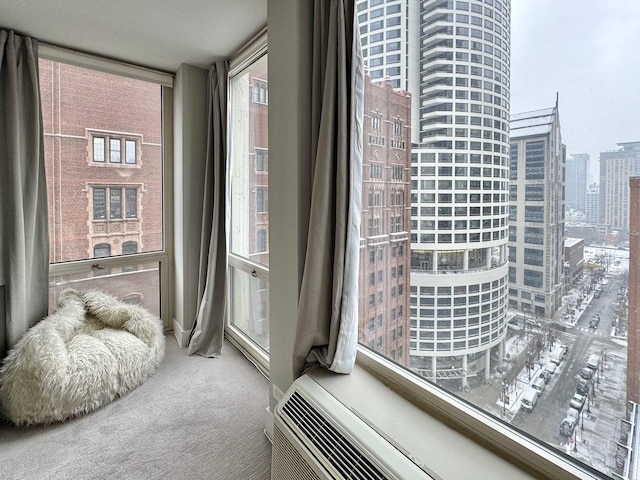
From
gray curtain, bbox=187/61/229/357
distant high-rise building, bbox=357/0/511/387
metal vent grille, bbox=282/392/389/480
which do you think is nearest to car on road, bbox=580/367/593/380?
distant high-rise building, bbox=357/0/511/387

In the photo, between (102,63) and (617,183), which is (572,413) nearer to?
(617,183)

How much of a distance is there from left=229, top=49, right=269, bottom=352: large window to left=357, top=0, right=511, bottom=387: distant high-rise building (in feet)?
4.29

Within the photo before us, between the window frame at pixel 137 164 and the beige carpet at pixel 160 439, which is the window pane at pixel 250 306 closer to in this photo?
the beige carpet at pixel 160 439

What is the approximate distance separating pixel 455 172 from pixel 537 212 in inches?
12.7

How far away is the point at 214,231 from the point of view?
9.17ft

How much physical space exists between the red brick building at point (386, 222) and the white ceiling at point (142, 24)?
1153mm

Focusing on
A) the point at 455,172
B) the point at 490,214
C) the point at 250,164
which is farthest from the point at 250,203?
the point at 490,214

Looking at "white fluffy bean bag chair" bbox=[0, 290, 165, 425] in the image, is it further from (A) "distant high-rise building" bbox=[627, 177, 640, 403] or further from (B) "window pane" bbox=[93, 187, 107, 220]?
(A) "distant high-rise building" bbox=[627, 177, 640, 403]

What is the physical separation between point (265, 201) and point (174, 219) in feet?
4.01

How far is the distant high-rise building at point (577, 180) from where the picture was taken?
901 millimetres

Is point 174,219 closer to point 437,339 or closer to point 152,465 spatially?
point 152,465

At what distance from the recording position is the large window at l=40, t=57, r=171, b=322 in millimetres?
2609

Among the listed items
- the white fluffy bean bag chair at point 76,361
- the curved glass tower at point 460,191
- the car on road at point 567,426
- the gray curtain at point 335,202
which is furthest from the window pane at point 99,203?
the car on road at point 567,426

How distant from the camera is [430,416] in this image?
122cm
